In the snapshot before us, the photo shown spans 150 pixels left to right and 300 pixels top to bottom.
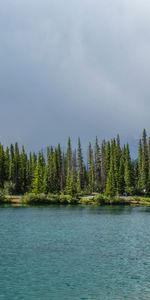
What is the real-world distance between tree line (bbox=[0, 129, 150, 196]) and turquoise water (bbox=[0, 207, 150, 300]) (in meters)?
87.5

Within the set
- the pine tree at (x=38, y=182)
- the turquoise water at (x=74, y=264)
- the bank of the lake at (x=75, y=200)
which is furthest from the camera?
the pine tree at (x=38, y=182)

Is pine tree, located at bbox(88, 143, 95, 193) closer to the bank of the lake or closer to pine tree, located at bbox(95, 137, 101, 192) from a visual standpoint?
pine tree, located at bbox(95, 137, 101, 192)

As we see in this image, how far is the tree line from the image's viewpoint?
15250 centimetres

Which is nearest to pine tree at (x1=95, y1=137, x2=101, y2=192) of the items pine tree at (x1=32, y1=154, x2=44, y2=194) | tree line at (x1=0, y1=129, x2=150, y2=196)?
tree line at (x1=0, y1=129, x2=150, y2=196)

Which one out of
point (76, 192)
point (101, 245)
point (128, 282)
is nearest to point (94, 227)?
point (101, 245)

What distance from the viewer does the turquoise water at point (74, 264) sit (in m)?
28.8

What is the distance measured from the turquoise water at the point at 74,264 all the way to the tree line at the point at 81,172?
8750 cm

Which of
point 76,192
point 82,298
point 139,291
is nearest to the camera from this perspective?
point 82,298

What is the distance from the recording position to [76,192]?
149m

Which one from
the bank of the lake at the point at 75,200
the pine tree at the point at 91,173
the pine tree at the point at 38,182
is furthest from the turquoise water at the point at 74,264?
the pine tree at the point at 91,173

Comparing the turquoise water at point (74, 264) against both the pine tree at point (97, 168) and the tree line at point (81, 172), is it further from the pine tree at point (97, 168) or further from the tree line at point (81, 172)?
the pine tree at point (97, 168)

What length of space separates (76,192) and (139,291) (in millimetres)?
120552

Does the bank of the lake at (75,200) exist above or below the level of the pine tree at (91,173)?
below

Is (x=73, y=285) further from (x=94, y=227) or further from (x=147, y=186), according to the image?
(x=147, y=186)
